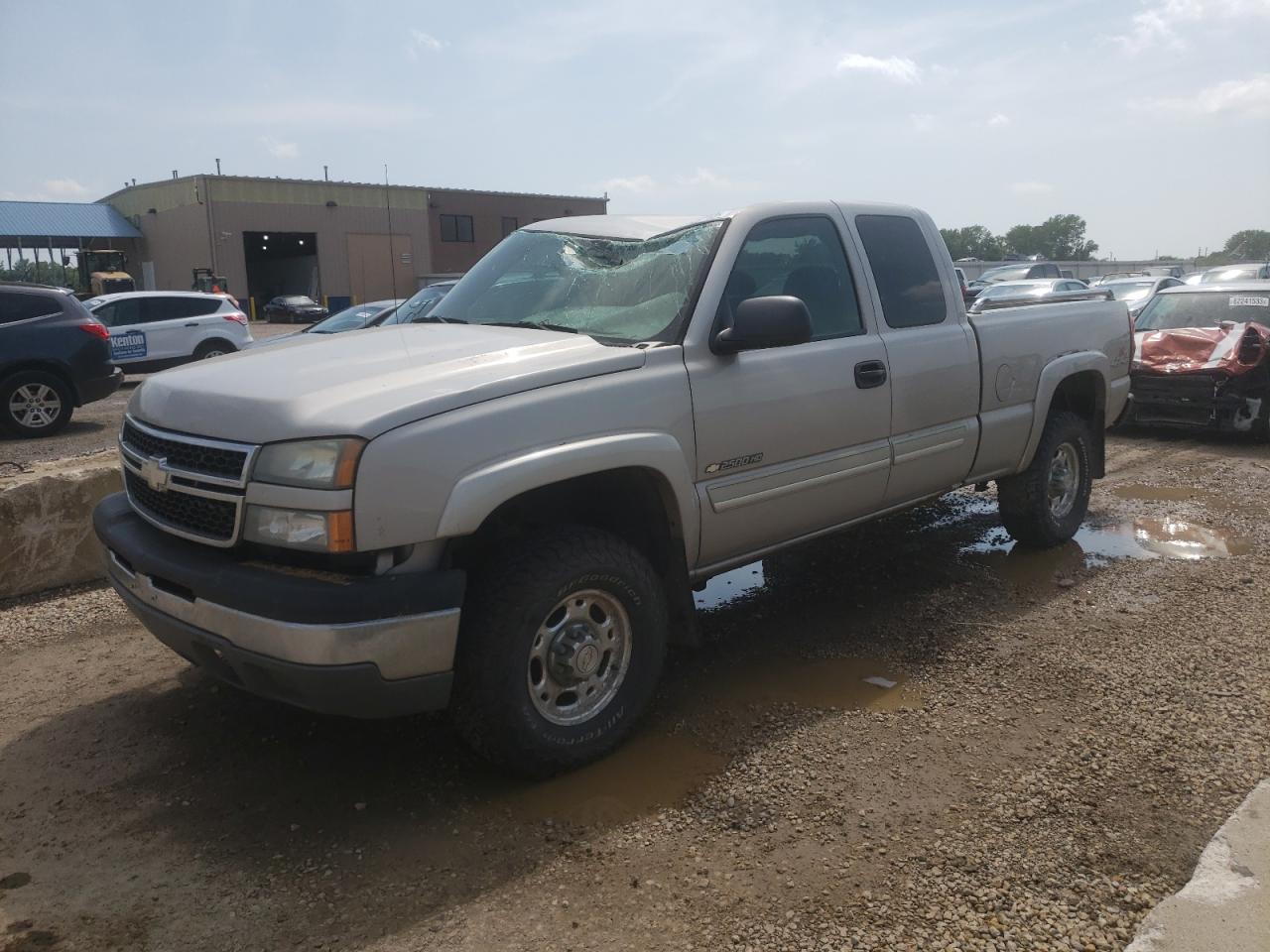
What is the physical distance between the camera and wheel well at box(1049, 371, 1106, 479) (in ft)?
20.5

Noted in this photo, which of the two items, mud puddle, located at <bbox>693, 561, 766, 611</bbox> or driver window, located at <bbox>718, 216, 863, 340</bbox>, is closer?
driver window, located at <bbox>718, 216, 863, 340</bbox>

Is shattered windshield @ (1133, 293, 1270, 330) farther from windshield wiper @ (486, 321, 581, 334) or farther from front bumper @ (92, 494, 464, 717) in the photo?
front bumper @ (92, 494, 464, 717)

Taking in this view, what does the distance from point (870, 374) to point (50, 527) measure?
14.2 feet

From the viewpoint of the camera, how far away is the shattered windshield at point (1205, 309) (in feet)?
34.9

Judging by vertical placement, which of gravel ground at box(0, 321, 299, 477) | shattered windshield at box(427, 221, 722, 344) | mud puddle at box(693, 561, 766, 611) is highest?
shattered windshield at box(427, 221, 722, 344)

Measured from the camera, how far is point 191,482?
328cm

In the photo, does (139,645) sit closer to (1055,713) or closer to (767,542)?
(767,542)

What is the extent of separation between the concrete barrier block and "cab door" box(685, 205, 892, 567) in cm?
348

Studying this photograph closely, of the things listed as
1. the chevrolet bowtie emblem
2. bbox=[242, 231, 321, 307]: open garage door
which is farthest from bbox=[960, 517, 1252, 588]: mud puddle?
bbox=[242, 231, 321, 307]: open garage door

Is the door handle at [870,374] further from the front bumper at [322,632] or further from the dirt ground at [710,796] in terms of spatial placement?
the front bumper at [322,632]

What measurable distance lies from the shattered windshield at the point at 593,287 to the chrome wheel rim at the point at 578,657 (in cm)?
104

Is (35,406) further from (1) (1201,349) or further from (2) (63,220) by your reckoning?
(2) (63,220)

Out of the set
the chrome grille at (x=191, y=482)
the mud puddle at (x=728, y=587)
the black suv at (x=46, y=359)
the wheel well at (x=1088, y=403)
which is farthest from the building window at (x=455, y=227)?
the chrome grille at (x=191, y=482)

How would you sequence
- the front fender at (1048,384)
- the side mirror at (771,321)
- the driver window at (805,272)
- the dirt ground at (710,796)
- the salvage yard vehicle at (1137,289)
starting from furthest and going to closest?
the salvage yard vehicle at (1137,289), the front fender at (1048,384), the driver window at (805,272), the side mirror at (771,321), the dirt ground at (710,796)
